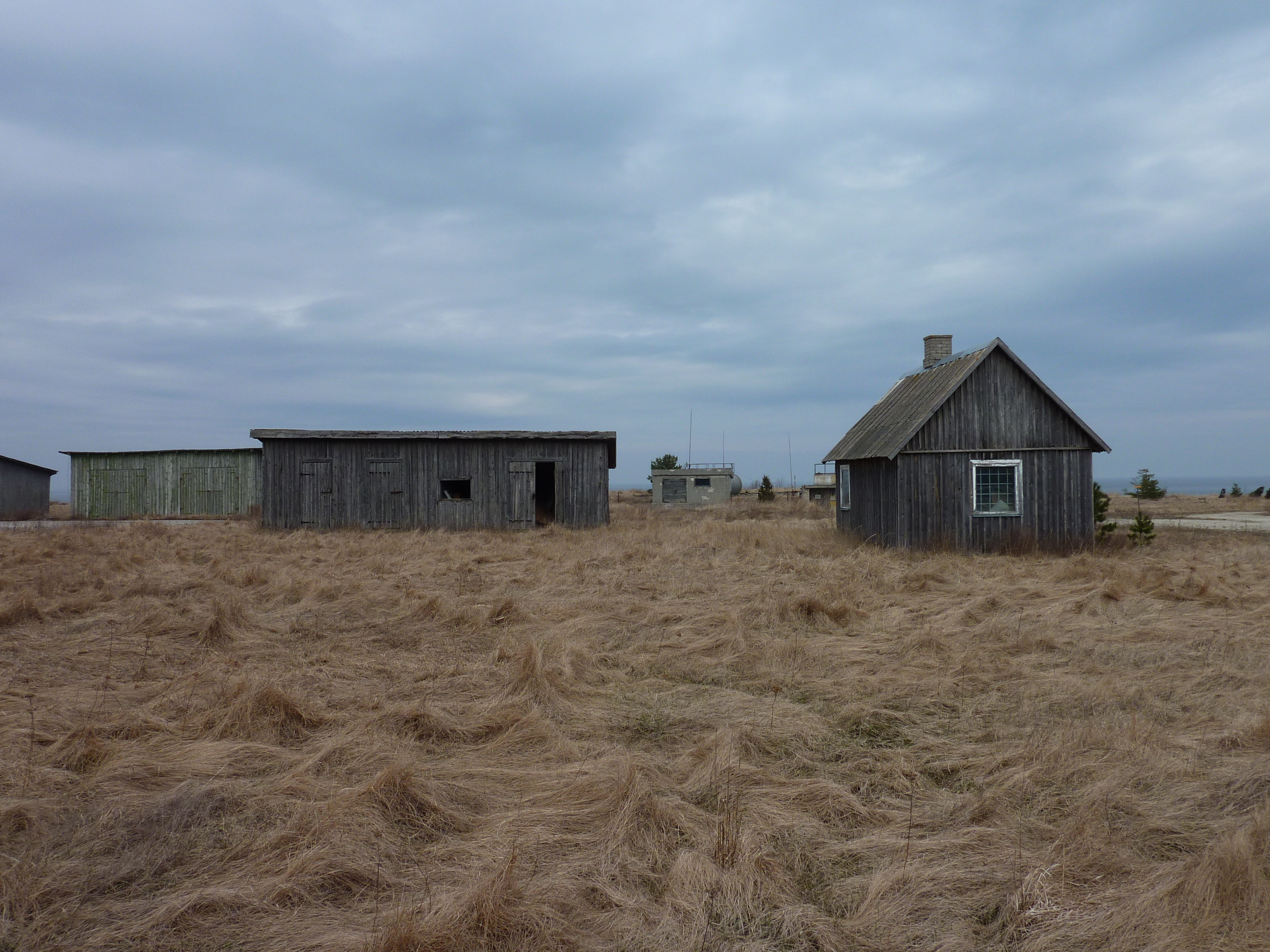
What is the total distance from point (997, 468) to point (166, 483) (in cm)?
3103

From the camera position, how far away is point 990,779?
192 inches

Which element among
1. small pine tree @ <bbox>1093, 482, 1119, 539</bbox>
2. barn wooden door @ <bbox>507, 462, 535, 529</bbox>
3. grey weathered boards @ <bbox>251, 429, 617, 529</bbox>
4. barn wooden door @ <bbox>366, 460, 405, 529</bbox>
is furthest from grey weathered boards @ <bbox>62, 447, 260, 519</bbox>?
small pine tree @ <bbox>1093, 482, 1119, 539</bbox>

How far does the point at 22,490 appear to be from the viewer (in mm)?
31203

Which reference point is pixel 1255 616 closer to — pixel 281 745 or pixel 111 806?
pixel 281 745

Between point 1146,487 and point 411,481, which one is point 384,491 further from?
point 1146,487

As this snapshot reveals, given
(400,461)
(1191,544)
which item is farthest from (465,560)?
(1191,544)

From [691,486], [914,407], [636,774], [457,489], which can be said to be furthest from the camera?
[691,486]

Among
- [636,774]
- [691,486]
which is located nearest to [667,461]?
[691,486]

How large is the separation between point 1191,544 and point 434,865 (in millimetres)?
21090

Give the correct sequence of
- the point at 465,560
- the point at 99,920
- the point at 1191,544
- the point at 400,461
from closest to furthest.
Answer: the point at 99,920, the point at 465,560, the point at 1191,544, the point at 400,461

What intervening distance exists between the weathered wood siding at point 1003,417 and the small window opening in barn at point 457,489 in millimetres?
14354

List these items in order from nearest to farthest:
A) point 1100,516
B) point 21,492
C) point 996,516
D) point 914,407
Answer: point 996,516, point 914,407, point 1100,516, point 21,492

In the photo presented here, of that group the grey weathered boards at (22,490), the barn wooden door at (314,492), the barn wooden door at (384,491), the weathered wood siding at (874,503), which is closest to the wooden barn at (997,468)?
the weathered wood siding at (874,503)

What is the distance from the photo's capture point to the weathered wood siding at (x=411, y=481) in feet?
79.0
